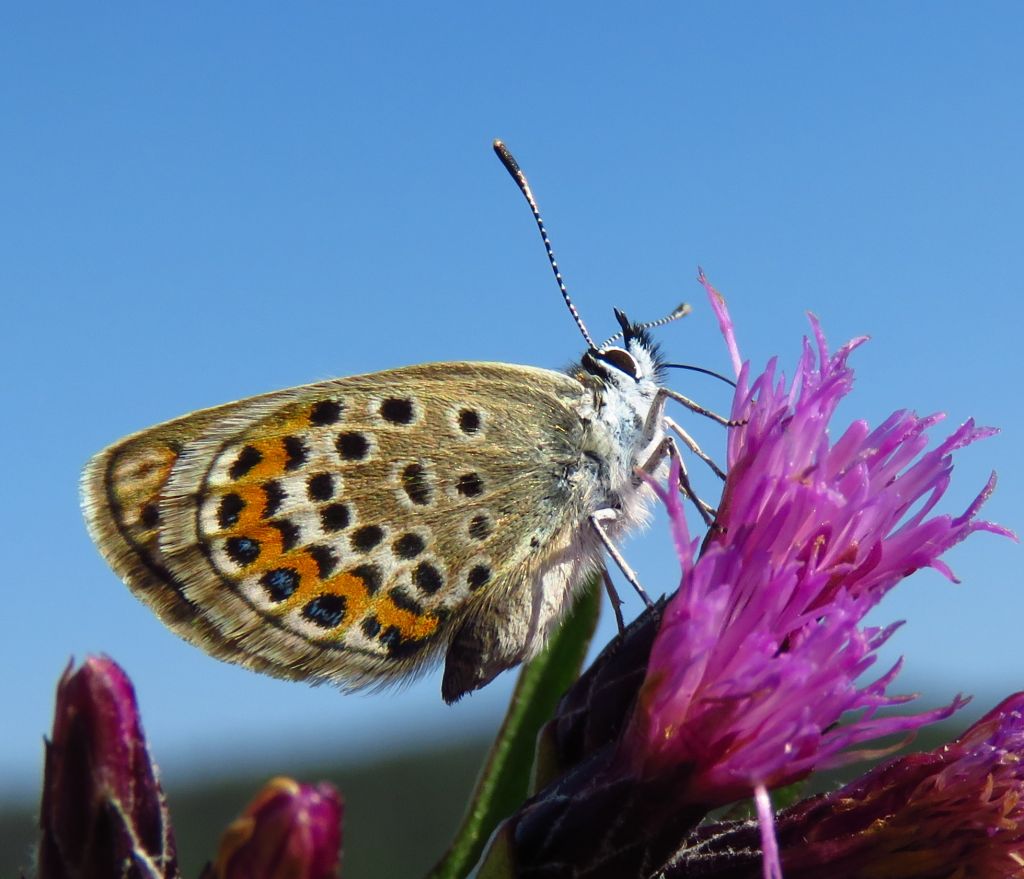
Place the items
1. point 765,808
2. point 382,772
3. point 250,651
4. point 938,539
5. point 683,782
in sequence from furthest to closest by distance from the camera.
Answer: point 382,772
point 250,651
point 938,539
point 683,782
point 765,808

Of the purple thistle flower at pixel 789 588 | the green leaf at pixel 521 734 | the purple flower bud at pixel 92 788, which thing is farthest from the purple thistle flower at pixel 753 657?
the purple flower bud at pixel 92 788

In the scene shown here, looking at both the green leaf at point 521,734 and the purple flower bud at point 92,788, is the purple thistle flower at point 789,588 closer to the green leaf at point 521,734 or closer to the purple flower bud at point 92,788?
the green leaf at point 521,734

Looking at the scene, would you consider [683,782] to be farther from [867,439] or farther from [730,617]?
[867,439]

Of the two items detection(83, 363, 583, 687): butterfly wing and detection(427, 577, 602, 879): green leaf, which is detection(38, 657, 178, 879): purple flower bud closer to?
detection(427, 577, 602, 879): green leaf

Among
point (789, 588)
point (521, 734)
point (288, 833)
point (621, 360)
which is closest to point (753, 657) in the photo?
point (789, 588)

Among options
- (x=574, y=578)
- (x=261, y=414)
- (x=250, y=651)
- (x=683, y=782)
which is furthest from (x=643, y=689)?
(x=261, y=414)
